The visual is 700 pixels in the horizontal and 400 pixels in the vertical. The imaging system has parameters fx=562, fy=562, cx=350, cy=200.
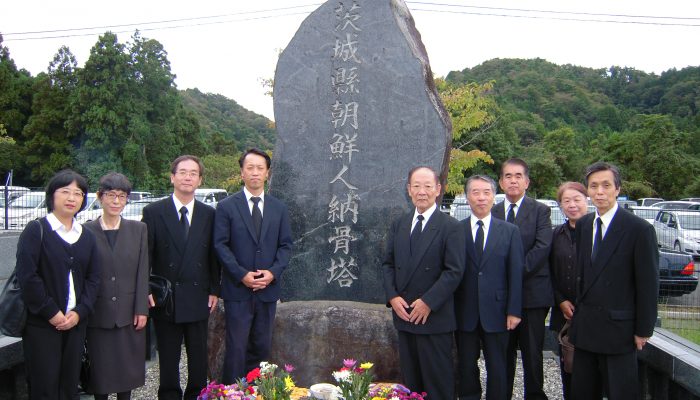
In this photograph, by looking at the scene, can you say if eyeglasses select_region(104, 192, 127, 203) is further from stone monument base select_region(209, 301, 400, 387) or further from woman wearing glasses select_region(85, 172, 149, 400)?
stone monument base select_region(209, 301, 400, 387)

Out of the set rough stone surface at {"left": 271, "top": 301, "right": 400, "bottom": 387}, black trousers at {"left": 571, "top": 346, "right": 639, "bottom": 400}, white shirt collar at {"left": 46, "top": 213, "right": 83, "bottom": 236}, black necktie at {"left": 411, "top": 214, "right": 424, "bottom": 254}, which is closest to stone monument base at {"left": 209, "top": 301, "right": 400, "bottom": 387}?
rough stone surface at {"left": 271, "top": 301, "right": 400, "bottom": 387}

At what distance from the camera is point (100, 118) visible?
23.2 metres

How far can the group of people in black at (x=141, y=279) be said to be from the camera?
3066mm

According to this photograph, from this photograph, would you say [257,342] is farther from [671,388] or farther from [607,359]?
[671,388]

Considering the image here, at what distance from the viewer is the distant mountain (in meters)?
35.7

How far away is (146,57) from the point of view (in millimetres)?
25000

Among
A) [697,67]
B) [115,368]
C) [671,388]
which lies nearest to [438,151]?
[671,388]

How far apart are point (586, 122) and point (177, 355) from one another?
1557 inches

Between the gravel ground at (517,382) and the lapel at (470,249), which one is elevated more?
the lapel at (470,249)

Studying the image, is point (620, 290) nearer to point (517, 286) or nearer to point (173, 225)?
point (517, 286)

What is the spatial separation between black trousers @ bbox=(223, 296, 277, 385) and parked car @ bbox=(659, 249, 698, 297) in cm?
649

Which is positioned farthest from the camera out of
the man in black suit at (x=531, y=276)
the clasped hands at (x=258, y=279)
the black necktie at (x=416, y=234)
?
the man in black suit at (x=531, y=276)

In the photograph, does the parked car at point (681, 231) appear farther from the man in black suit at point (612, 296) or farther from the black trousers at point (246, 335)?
the black trousers at point (246, 335)

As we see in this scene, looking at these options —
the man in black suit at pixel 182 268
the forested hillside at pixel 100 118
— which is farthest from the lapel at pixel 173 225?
the forested hillside at pixel 100 118
